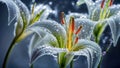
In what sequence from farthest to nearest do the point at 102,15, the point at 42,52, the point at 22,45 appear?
the point at 22,45 → the point at 102,15 → the point at 42,52

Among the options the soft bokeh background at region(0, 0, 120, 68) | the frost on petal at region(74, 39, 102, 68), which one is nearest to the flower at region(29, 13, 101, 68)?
the frost on petal at region(74, 39, 102, 68)

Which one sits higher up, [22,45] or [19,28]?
[19,28]

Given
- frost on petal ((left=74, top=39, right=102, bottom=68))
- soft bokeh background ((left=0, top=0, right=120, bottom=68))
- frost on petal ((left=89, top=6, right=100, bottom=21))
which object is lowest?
soft bokeh background ((left=0, top=0, right=120, bottom=68))

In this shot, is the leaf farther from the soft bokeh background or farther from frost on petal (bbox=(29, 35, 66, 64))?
the soft bokeh background

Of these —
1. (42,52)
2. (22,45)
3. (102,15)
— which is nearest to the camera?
(42,52)

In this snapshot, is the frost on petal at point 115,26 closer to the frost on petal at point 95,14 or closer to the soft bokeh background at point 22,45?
the frost on petal at point 95,14

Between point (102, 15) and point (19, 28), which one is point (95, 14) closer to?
point (102, 15)

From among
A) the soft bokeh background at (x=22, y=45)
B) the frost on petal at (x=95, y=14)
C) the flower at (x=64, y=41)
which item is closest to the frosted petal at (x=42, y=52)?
the flower at (x=64, y=41)

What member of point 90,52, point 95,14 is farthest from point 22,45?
point 90,52
